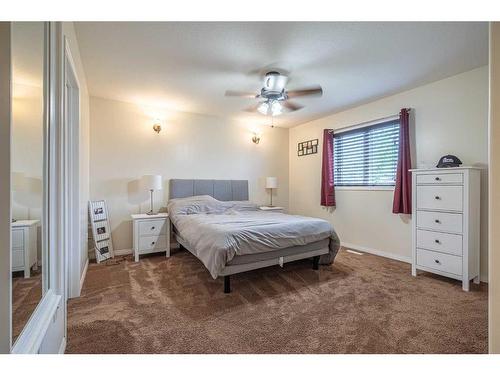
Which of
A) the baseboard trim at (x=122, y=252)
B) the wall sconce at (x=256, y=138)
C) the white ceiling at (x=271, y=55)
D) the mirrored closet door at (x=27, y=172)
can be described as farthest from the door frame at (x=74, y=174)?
the wall sconce at (x=256, y=138)

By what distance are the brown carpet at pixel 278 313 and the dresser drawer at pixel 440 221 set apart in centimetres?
61

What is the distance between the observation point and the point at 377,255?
3.65 meters

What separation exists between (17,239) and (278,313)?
1.78 meters

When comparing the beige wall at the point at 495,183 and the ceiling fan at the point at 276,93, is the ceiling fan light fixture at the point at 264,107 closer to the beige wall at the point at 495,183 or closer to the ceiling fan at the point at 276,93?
the ceiling fan at the point at 276,93

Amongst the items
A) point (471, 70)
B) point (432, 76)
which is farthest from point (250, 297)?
point (471, 70)

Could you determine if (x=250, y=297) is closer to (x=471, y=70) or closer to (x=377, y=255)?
(x=377, y=255)

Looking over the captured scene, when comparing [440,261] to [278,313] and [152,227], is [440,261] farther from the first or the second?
[152,227]

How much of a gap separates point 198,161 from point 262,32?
8.78 feet

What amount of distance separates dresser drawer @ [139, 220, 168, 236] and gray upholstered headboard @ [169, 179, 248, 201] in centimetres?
61

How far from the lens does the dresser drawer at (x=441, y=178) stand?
8.06ft

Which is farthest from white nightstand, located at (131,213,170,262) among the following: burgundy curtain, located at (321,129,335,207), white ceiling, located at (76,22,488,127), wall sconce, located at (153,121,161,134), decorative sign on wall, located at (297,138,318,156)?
decorative sign on wall, located at (297,138,318,156)

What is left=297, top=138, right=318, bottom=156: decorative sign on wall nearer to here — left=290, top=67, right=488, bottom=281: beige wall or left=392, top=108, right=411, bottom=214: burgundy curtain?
left=290, top=67, right=488, bottom=281: beige wall
